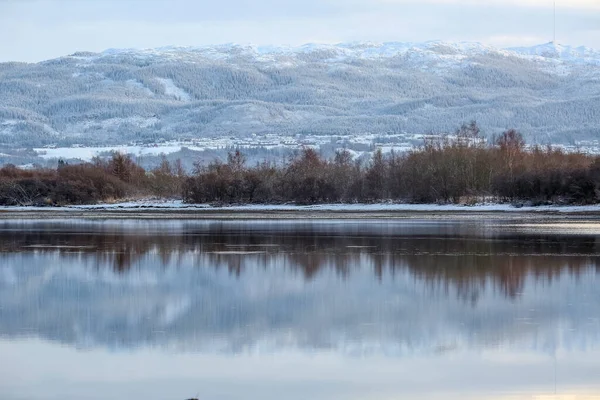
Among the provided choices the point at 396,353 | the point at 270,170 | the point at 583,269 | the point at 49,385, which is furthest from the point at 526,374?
the point at 270,170

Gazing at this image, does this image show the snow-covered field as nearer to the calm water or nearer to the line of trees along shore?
the line of trees along shore

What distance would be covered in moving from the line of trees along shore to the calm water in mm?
33411

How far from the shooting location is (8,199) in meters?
82.9

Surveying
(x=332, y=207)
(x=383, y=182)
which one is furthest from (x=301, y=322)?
(x=383, y=182)

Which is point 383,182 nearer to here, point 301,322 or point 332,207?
point 332,207

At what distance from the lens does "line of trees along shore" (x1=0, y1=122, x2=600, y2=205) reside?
65.7 metres

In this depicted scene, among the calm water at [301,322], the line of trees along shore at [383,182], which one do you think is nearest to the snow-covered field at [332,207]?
the line of trees along shore at [383,182]

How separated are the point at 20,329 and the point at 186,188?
62.4 metres

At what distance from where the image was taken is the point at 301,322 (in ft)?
58.4

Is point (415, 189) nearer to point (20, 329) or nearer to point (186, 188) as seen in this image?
point (186, 188)

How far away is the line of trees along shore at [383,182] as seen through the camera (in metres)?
65.7

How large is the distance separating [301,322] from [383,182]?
57072 millimetres

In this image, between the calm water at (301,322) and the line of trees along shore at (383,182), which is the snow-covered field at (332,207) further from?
the calm water at (301,322)

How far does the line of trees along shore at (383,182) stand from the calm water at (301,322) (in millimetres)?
33411
